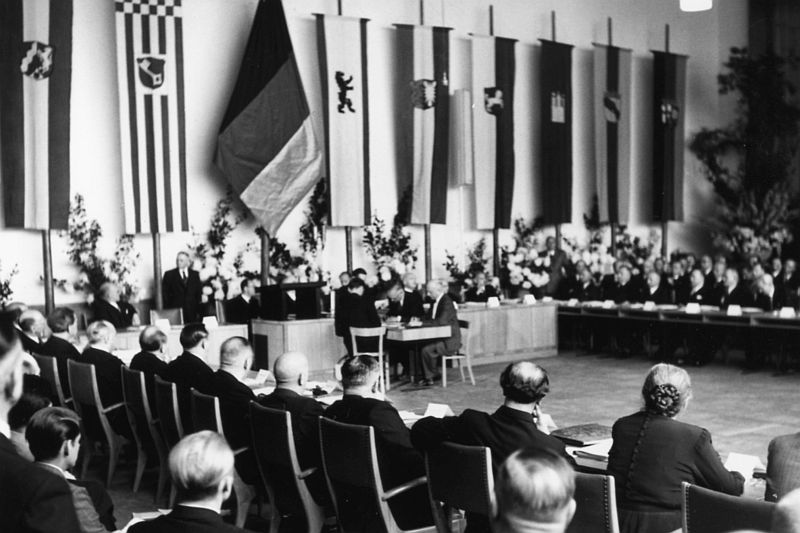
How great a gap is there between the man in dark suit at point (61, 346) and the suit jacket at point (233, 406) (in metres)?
2.23

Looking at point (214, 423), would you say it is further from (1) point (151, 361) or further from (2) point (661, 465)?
(2) point (661, 465)

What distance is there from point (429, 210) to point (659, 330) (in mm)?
3975

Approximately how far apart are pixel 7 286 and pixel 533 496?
11281mm

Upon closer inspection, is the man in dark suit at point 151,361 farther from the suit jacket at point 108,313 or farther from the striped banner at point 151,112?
the striped banner at point 151,112

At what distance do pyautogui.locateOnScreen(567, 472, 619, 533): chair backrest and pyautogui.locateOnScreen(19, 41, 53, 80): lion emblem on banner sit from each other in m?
10.3

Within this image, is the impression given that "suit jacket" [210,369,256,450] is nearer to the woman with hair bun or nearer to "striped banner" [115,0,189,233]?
the woman with hair bun

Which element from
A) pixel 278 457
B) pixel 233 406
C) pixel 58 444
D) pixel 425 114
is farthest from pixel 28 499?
pixel 425 114

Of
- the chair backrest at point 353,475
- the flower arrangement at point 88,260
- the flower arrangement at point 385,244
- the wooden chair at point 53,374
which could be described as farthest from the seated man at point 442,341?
the chair backrest at point 353,475

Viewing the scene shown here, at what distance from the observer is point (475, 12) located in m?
16.5

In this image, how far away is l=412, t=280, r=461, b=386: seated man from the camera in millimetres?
11875

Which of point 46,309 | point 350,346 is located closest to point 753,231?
point 350,346

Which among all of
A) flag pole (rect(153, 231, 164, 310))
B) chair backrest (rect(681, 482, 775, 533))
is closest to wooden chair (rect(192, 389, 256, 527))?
chair backrest (rect(681, 482, 775, 533))

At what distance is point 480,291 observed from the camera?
1445 cm

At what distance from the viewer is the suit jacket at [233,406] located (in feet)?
18.9
